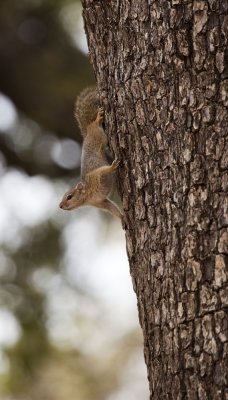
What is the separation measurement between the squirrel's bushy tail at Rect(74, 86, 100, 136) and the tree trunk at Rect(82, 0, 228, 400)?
0.64 meters

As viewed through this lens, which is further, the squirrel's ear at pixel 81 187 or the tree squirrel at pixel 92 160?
the squirrel's ear at pixel 81 187

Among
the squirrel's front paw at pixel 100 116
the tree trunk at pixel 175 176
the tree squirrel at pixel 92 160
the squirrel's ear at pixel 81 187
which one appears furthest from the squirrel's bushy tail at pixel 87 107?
the tree trunk at pixel 175 176

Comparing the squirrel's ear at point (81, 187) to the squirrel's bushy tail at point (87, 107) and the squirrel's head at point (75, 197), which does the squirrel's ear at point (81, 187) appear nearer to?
the squirrel's head at point (75, 197)

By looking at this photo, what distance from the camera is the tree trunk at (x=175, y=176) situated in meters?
2.69

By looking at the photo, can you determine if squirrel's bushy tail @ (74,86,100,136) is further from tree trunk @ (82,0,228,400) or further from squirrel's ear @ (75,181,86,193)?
tree trunk @ (82,0,228,400)

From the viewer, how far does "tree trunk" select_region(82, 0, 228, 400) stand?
106 inches

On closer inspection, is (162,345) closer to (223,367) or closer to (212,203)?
(223,367)

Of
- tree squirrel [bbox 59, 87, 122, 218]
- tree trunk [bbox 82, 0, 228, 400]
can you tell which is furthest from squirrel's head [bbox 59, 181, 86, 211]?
tree trunk [bbox 82, 0, 228, 400]

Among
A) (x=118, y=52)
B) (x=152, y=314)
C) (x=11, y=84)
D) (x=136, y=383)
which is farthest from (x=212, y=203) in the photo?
(x=136, y=383)

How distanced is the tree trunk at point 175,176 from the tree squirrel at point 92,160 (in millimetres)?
396

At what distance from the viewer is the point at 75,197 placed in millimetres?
4352

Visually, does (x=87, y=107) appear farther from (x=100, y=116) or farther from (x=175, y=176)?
(x=175, y=176)

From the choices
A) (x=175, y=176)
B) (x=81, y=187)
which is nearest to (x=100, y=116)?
(x=175, y=176)

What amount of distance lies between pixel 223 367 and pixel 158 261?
0.41 m
